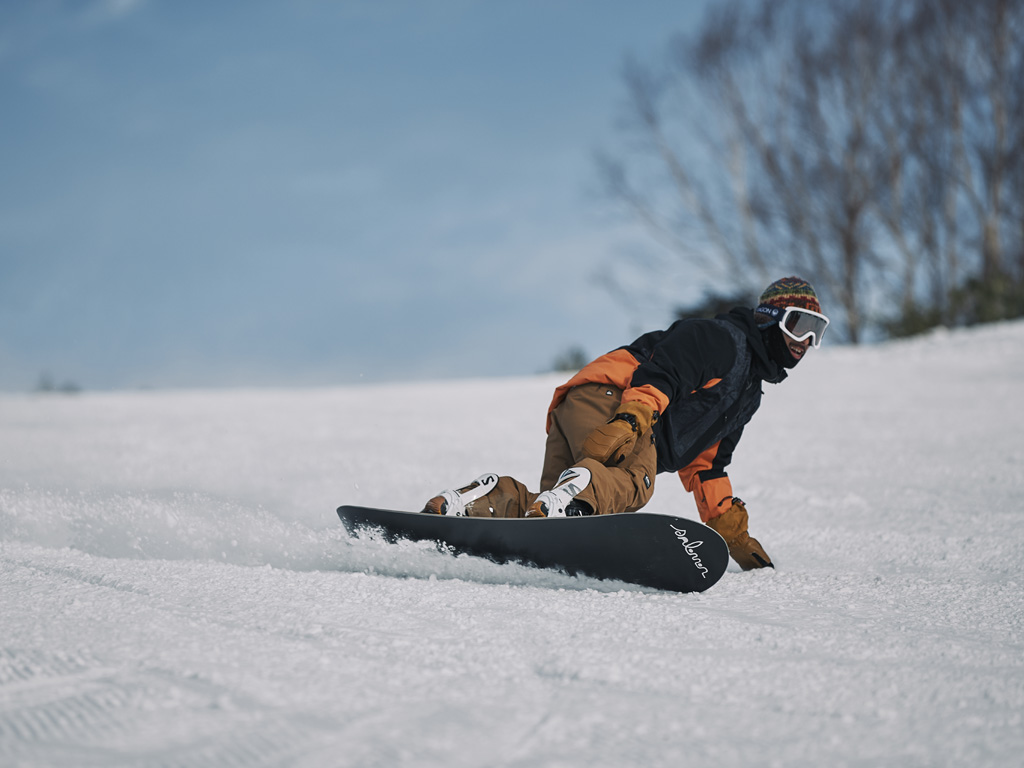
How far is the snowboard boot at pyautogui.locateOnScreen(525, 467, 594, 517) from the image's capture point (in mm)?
2545

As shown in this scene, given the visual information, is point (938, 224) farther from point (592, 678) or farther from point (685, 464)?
point (592, 678)

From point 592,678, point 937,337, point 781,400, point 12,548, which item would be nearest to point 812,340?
point 592,678

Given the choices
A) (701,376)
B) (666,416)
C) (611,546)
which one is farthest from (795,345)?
(611,546)

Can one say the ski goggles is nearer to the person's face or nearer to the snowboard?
the person's face

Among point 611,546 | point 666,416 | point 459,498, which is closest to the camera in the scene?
point 611,546

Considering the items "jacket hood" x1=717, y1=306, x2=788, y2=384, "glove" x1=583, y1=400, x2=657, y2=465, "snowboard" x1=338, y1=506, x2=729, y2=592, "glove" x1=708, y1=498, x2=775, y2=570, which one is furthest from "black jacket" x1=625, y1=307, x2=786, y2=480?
"snowboard" x1=338, y1=506, x2=729, y2=592

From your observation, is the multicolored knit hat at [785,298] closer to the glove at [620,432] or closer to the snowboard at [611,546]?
the glove at [620,432]

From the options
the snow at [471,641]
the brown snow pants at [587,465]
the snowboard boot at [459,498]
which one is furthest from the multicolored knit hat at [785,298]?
the snowboard boot at [459,498]

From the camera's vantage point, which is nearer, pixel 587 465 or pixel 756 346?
pixel 587 465

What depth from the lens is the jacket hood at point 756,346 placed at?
3.07m

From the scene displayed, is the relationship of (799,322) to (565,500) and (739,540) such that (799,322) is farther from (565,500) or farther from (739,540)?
(565,500)

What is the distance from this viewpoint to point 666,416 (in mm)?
3045

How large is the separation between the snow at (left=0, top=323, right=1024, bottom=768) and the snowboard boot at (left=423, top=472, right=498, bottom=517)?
0.21 metres

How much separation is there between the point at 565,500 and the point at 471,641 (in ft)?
2.74
